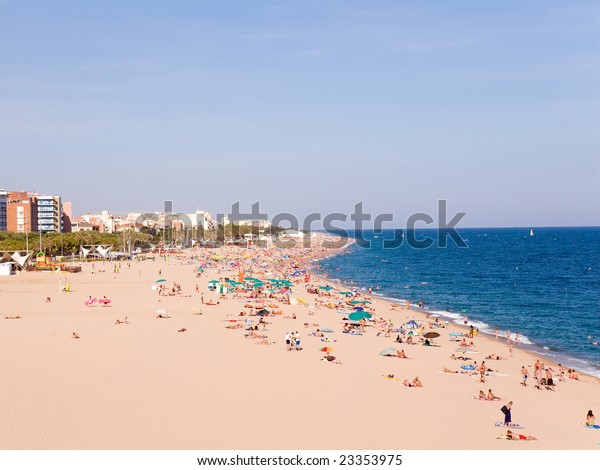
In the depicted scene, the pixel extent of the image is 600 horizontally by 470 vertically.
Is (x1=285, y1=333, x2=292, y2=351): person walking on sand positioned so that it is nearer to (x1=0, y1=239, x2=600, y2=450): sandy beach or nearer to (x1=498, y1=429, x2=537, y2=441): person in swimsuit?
(x1=0, y1=239, x2=600, y2=450): sandy beach

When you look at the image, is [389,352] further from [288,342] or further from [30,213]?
[30,213]

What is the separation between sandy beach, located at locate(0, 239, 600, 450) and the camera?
1244 centimetres

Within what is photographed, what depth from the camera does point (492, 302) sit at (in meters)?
41.0

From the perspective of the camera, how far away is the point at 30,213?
114 metres

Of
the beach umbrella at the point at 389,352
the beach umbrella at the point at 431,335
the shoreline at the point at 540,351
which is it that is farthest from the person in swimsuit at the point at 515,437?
the beach umbrella at the point at 431,335

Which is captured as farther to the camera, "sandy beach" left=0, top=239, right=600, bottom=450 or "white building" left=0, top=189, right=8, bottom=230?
"white building" left=0, top=189, right=8, bottom=230

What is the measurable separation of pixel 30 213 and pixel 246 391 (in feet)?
361

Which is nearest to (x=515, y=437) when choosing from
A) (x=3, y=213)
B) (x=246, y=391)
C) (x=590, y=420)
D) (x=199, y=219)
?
(x=590, y=420)

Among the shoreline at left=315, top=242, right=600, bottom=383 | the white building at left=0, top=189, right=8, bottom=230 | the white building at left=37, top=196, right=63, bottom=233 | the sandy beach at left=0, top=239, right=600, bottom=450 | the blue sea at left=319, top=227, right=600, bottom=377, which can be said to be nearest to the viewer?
the sandy beach at left=0, top=239, right=600, bottom=450

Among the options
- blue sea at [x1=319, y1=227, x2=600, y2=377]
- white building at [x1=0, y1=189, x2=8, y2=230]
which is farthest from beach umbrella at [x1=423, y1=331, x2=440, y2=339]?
white building at [x1=0, y1=189, x2=8, y2=230]

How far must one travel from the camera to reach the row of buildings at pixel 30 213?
113500mm

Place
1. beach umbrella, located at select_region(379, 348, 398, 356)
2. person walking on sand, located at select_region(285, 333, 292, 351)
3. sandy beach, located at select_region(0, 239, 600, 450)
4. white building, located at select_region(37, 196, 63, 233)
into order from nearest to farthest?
sandy beach, located at select_region(0, 239, 600, 450) → beach umbrella, located at select_region(379, 348, 398, 356) → person walking on sand, located at select_region(285, 333, 292, 351) → white building, located at select_region(37, 196, 63, 233)

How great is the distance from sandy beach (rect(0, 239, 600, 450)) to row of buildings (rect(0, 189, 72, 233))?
93.5m

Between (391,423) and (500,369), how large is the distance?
337 inches
